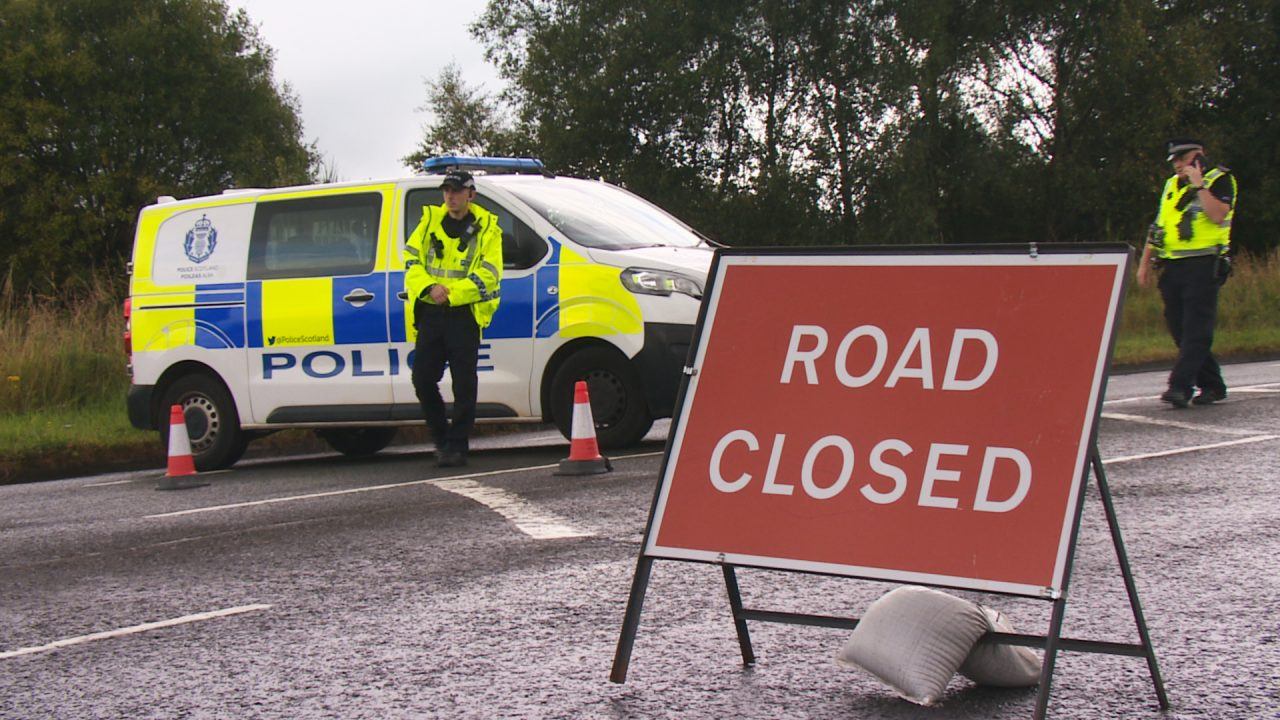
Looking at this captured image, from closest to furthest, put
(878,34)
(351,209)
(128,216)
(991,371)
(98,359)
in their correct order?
(991,371)
(351,209)
(98,359)
(878,34)
(128,216)

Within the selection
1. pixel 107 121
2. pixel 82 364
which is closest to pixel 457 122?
pixel 107 121

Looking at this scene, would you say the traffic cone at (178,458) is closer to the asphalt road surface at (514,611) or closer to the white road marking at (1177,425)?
the asphalt road surface at (514,611)

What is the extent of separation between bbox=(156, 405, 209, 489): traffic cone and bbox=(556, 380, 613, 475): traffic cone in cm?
276

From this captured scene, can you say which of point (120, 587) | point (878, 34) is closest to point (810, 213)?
point (878, 34)

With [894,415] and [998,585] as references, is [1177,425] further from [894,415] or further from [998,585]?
[998,585]

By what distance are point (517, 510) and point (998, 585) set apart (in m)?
4.01

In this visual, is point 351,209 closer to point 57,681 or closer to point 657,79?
point 57,681

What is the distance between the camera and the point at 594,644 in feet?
14.5

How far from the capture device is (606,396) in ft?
31.3

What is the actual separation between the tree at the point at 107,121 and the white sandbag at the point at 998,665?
49.8 meters

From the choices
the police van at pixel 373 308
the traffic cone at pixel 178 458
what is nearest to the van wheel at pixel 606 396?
the police van at pixel 373 308

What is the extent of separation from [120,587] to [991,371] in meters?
3.79

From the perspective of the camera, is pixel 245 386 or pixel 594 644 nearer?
pixel 594 644

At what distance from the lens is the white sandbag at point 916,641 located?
144 inches
